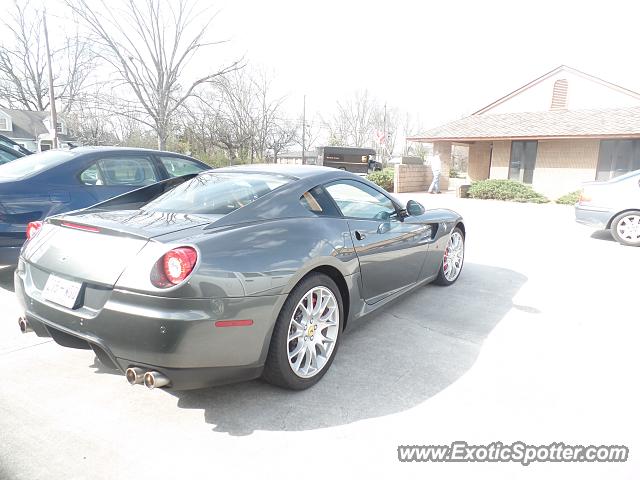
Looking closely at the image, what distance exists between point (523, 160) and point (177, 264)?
61.7 feet

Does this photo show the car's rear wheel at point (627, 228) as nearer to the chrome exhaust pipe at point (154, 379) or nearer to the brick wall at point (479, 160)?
the chrome exhaust pipe at point (154, 379)

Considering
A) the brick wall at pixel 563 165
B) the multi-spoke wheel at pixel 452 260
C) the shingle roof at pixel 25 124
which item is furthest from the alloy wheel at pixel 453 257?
the shingle roof at pixel 25 124

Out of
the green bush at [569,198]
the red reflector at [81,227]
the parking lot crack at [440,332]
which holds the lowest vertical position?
the green bush at [569,198]

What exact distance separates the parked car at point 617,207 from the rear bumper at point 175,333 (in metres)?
7.63

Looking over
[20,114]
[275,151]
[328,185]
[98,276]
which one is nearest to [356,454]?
[98,276]

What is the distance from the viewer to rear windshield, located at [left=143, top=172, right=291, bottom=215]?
276 centimetres

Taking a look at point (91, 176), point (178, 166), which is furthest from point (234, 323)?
point (178, 166)

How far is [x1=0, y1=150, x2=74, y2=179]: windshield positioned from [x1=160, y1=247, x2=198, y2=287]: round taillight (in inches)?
133

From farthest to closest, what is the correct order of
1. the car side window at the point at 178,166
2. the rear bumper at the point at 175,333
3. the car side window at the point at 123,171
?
the car side window at the point at 178,166 < the car side window at the point at 123,171 < the rear bumper at the point at 175,333

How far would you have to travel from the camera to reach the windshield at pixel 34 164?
178 inches

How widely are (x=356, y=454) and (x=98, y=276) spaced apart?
5.14 feet

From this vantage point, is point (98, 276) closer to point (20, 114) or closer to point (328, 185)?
point (328, 185)

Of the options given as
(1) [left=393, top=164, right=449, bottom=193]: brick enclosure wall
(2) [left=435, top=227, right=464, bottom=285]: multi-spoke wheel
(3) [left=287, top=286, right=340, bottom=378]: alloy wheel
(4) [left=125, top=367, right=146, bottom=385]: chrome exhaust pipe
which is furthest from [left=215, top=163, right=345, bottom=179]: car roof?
(1) [left=393, top=164, right=449, bottom=193]: brick enclosure wall

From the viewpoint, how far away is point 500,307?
4.25 meters
